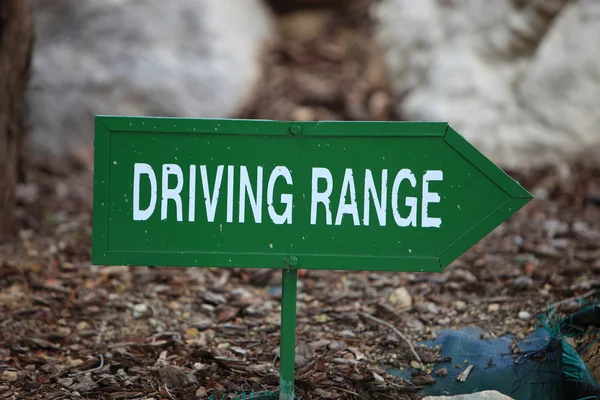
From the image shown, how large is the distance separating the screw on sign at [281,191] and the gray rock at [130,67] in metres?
3.69

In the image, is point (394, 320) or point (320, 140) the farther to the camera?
point (394, 320)

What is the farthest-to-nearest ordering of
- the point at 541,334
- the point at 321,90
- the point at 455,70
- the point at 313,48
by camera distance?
the point at 313,48 → the point at 321,90 → the point at 455,70 → the point at 541,334

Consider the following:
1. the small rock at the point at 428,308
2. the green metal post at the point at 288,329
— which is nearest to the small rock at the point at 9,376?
the green metal post at the point at 288,329

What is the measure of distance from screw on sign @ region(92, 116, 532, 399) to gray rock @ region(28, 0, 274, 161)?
3.69 m

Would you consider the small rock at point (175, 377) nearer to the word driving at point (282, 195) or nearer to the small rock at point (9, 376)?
the small rock at point (9, 376)

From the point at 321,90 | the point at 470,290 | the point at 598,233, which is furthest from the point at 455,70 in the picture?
the point at 470,290

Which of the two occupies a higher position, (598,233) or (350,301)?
(598,233)

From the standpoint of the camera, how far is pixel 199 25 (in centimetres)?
588

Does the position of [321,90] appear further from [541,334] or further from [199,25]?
[541,334]

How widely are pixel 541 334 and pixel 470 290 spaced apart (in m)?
0.60

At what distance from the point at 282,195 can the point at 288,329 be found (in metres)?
0.41

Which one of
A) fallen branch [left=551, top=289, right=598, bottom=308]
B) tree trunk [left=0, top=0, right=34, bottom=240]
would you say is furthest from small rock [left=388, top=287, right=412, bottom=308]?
tree trunk [left=0, top=0, right=34, bottom=240]

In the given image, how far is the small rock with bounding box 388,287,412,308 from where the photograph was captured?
3061 mm

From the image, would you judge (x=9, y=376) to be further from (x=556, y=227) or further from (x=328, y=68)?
(x=328, y=68)
